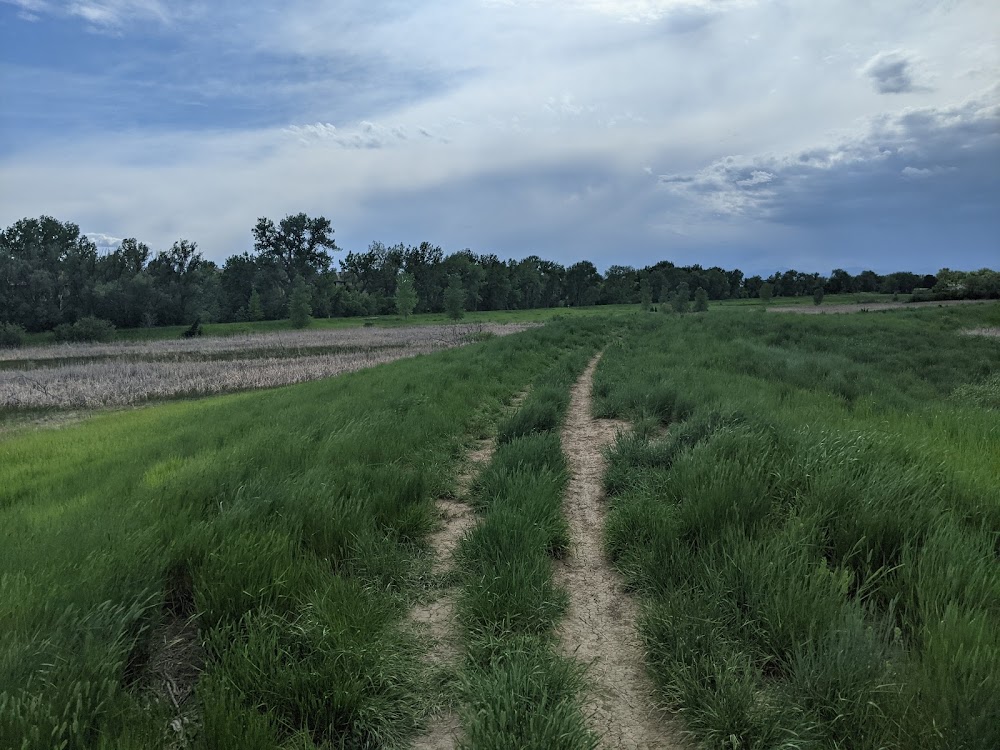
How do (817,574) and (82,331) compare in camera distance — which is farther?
(82,331)

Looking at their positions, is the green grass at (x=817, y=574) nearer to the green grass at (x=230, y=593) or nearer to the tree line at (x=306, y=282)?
the green grass at (x=230, y=593)

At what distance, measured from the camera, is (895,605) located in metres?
3.04

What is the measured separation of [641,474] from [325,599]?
3807mm

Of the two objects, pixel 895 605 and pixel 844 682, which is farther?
pixel 895 605

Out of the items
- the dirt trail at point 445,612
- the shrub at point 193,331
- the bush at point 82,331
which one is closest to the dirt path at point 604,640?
the dirt trail at point 445,612

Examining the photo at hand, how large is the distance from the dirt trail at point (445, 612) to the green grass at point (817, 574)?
1222 millimetres

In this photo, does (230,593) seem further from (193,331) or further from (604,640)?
(193,331)

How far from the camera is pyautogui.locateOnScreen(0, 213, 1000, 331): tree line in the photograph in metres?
63.8

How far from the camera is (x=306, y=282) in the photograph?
316 feet

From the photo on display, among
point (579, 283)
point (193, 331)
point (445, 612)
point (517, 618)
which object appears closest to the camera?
point (517, 618)

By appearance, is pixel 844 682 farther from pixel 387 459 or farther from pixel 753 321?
pixel 753 321

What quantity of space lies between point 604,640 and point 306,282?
10258cm

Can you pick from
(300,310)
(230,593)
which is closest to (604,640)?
(230,593)

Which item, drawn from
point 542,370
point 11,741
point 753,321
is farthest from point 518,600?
point 753,321
